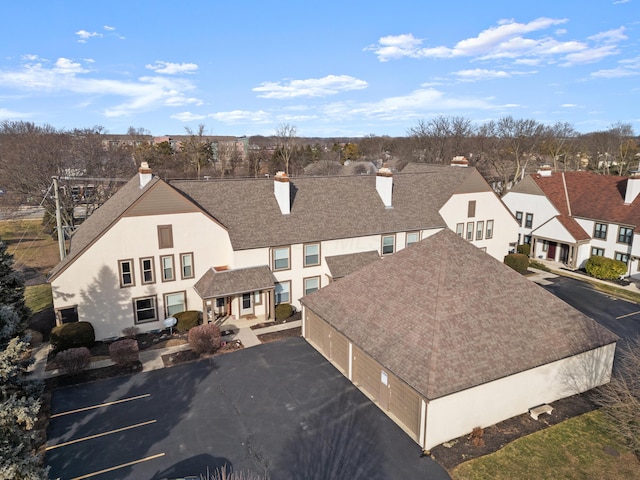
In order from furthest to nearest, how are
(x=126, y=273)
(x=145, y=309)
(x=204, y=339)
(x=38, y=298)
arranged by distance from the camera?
(x=38, y=298)
(x=145, y=309)
(x=126, y=273)
(x=204, y=339)

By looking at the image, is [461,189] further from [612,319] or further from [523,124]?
[523,124]

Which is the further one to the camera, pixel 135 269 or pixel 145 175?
pixel 145 175

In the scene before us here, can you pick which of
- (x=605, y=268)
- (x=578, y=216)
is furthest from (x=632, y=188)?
(x=605, y=268)

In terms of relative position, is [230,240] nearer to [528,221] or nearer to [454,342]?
[454,342]

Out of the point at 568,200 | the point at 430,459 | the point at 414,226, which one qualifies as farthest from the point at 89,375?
the point at 568,200

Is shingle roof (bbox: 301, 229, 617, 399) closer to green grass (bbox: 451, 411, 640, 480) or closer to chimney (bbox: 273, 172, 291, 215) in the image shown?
green grass (bbox: 451, 411, 640, 480)

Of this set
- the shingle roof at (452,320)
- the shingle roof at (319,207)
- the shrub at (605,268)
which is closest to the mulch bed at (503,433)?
the shingle roof at (452,320)

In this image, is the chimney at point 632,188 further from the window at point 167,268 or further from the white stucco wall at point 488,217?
the window at point 167,268
